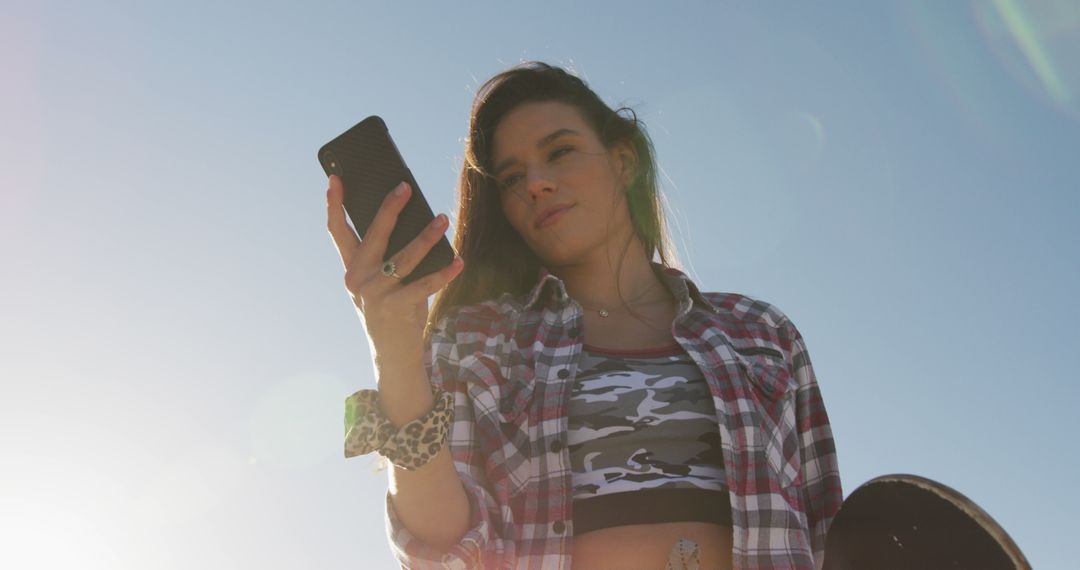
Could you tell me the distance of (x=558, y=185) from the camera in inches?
147

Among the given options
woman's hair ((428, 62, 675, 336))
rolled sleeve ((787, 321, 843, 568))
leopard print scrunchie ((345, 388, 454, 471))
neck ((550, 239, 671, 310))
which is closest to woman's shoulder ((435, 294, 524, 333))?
woman's hair ((428, 62, 675, 336))

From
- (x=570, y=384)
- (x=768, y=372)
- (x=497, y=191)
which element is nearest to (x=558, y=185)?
(x=497, y=191)

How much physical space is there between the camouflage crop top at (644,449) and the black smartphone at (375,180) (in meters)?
0.83

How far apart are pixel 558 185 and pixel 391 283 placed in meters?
1.40

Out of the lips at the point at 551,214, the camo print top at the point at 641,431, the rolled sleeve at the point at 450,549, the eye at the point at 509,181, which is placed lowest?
the rolled sleeve at the point at 450,549

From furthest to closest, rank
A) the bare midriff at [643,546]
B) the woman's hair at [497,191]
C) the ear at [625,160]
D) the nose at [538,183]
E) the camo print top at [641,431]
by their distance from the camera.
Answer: the ear at [625,160] < the woman's hair at [497,191] < the nose at [538,183] < the camo print top at [641,431] < the bare midriff at [643,546]

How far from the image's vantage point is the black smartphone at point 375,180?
2.58 meters

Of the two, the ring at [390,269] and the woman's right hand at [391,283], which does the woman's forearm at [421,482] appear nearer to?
the woman's right hand at [391,283]

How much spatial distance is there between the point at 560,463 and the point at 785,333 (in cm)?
120

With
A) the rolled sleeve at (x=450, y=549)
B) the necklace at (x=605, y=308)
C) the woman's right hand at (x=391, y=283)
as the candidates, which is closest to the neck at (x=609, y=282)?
the necklace at (x=605, y=308)

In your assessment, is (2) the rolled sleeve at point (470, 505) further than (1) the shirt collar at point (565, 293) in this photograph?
No

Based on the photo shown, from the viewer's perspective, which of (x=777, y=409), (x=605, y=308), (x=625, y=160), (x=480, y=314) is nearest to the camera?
(x=777, y=409)

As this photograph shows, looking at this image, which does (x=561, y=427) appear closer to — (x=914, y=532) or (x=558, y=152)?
(x=914, y=532)

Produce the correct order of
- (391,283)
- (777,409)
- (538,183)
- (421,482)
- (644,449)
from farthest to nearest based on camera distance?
1. (538,183)
2. (777,409)
3. (644,449)
4. (421,482)
5. (391,283)
